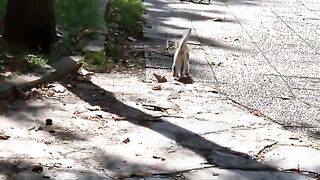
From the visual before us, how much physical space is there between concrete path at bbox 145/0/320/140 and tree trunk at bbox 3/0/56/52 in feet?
4.24

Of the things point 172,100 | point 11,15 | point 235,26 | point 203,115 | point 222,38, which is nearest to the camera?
point 203,115

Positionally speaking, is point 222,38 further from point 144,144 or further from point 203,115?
point 144,144

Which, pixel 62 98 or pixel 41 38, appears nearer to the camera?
pixel 62 98

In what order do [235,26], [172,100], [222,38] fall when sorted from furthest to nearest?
[235,26] < [222,38] < [172,100]

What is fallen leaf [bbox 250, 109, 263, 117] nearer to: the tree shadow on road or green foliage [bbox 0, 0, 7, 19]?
the tree shadow on road

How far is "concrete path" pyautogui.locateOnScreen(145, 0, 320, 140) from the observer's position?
23.4 feet

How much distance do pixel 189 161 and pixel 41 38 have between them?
3.25m

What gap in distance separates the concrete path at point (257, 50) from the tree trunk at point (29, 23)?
1291mm

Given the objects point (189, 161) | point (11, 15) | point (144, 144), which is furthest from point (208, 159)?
point (11, 15)

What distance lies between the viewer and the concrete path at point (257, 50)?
7.12 metres

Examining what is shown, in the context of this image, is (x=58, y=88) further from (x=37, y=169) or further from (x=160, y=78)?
(x=37, y=169)

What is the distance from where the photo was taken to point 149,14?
1208 centimetres

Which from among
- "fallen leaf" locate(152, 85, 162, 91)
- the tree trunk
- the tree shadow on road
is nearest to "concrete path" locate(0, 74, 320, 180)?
the tree shadow on road

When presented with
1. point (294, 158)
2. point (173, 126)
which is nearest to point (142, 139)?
point (173, 126)
